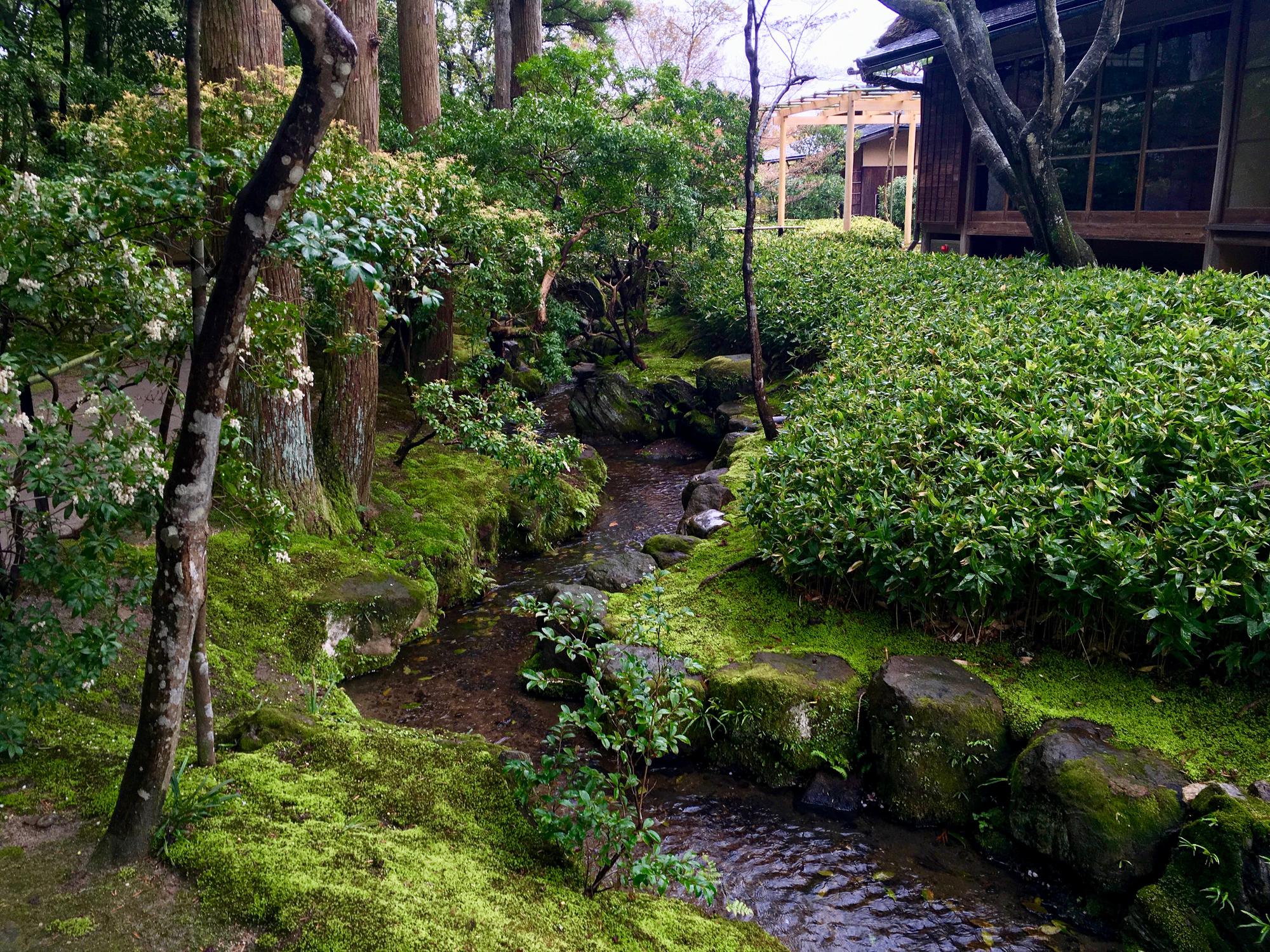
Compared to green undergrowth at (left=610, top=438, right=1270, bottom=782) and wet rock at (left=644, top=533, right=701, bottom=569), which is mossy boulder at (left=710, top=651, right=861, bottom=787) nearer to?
green undergrowth at (left=610, top=438, right=1270, bottom=782)

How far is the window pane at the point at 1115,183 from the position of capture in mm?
14906

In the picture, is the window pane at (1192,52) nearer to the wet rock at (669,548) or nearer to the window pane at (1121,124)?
the window pane at (1121,124)

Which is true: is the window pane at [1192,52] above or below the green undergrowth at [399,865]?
above

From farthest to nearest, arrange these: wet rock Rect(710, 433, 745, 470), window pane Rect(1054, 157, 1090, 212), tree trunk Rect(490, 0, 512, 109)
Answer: tree trunk Rect(490, 0, 512, 109)
window pane Rect(1054, 157, 1090, 212)
wet rock Rect(710, 433, 745, 470)

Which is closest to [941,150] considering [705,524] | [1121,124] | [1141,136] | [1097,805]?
[1121,124]

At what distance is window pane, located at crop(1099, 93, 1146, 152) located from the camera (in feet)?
48.0

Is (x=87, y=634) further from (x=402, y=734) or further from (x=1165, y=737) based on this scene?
(x=1165, y=737)

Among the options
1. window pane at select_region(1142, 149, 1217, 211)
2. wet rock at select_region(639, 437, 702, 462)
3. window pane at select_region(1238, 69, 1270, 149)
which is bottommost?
wet rock at select_region(639, 437, 702, 462)

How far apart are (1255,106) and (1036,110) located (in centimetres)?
277

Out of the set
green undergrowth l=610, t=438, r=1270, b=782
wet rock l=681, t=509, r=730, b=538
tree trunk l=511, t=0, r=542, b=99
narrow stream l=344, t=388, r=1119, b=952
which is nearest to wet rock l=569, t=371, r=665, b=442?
wet rock l=681, t=509, r=730, b=538

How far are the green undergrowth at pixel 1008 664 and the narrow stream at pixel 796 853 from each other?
850 mm

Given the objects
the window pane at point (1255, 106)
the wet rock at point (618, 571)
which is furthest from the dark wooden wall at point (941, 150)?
the wet rock at point (618, 571)

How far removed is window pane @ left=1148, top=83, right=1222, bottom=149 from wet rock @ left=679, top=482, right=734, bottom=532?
9938 millimetres

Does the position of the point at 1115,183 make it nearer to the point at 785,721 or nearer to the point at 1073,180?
the point at 1073,180
